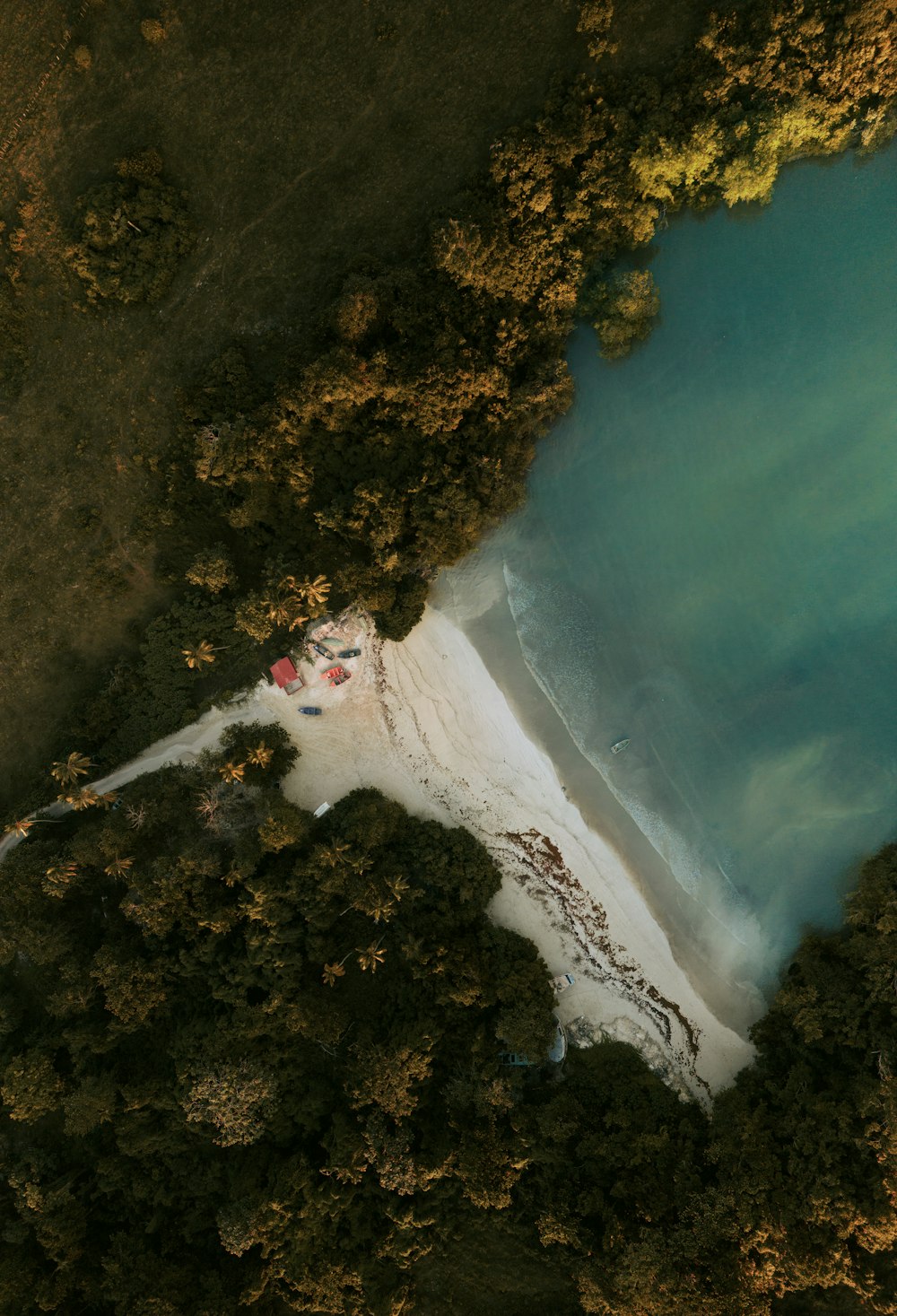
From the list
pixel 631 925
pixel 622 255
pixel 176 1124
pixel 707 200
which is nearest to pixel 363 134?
pixel 622 255

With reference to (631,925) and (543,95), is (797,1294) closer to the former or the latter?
(631,925)

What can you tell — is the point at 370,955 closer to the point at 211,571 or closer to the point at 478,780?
the point at 478,780

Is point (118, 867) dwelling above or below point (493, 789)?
above

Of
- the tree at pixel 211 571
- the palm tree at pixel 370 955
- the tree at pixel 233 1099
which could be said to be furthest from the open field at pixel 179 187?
the palm tree at pixel 370 955

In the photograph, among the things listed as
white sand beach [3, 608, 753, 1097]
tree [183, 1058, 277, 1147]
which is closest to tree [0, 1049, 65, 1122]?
tree [183, 1058, 277, 1147]

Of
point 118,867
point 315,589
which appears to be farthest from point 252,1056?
point 315,589

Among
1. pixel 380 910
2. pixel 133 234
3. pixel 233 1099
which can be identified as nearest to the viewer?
pixel 233 1099
